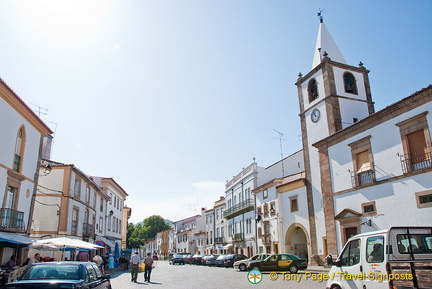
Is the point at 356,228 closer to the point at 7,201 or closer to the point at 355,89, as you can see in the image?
the point at 355,89

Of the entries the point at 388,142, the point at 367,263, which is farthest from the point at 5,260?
the point at 388,142

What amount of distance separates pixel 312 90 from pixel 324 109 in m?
3.08

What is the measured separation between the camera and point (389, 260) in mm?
6504

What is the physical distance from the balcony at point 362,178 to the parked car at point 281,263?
5821 millimetres

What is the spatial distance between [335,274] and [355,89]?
21.8 metres

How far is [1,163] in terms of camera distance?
14641mm

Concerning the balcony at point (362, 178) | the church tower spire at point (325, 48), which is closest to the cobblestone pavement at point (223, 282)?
the balcony at point (362, 178)

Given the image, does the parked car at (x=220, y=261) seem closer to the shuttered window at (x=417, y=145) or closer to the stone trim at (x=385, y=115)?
the stone trim at (x=385, y=115)

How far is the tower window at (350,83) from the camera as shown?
27078 millimetres

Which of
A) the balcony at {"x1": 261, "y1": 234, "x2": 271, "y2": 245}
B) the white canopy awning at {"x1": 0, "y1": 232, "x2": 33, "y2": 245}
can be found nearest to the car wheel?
the balcony at {"x1": 261, "y1": 234, "x2": 271, "y2": 245}

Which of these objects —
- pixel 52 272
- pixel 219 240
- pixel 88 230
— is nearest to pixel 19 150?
pixel 52 272

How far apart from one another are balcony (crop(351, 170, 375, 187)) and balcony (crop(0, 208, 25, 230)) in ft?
59.9

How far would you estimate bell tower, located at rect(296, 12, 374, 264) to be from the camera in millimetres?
24688

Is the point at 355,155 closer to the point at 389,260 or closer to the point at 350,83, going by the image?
the point at 350,83
